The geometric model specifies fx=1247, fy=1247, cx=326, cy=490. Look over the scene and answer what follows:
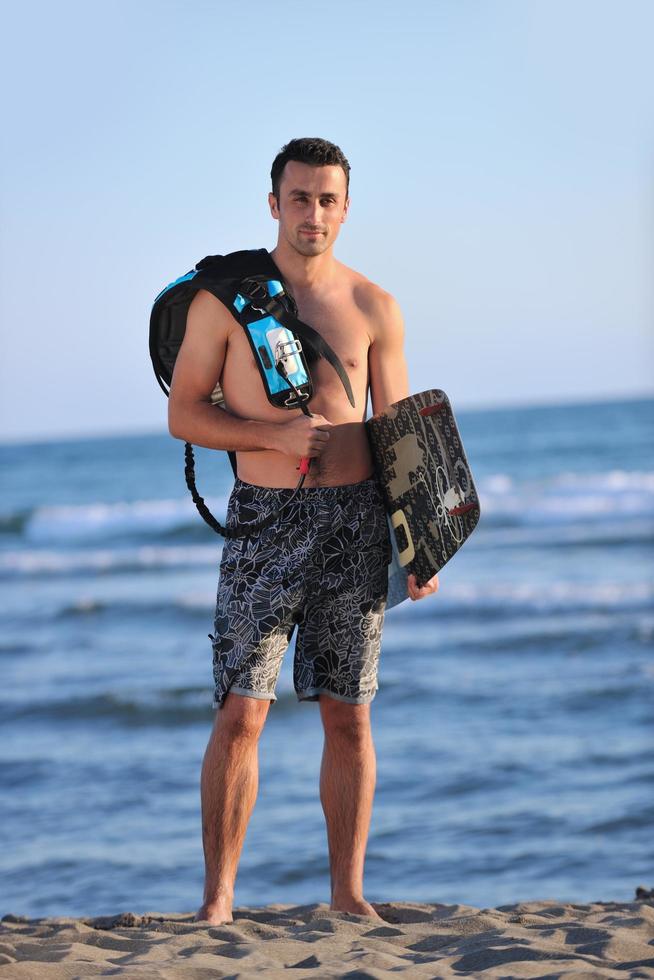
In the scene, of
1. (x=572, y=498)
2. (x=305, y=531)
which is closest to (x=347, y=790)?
(x=305, y=531)

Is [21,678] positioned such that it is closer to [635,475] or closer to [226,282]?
[226,282]

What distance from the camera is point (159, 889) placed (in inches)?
177

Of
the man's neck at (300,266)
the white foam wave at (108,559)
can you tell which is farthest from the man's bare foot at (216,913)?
the white foam wave at (108,559)

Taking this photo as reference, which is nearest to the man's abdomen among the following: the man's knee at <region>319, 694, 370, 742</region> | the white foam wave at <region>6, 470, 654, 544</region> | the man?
the man

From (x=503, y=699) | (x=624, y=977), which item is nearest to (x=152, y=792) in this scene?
(x=503, y=699)

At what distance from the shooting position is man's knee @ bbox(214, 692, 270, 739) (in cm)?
323

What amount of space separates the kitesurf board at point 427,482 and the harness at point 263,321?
171 mm

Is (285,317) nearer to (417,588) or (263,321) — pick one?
(263,321)

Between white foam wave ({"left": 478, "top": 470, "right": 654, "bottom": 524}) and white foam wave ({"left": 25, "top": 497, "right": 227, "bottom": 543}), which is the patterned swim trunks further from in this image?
white foam wave ({"left": 25, "top": 497, "right": 227, "bottom": 543})

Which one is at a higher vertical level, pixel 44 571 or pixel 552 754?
pixel 44 571

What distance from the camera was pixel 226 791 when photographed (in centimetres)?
324

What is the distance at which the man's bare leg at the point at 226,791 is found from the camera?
10.6 ft

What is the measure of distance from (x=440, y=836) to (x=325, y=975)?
7.69ft

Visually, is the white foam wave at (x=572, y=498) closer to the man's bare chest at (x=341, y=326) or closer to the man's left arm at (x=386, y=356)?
the man's left arm at (x=386, y=356)
